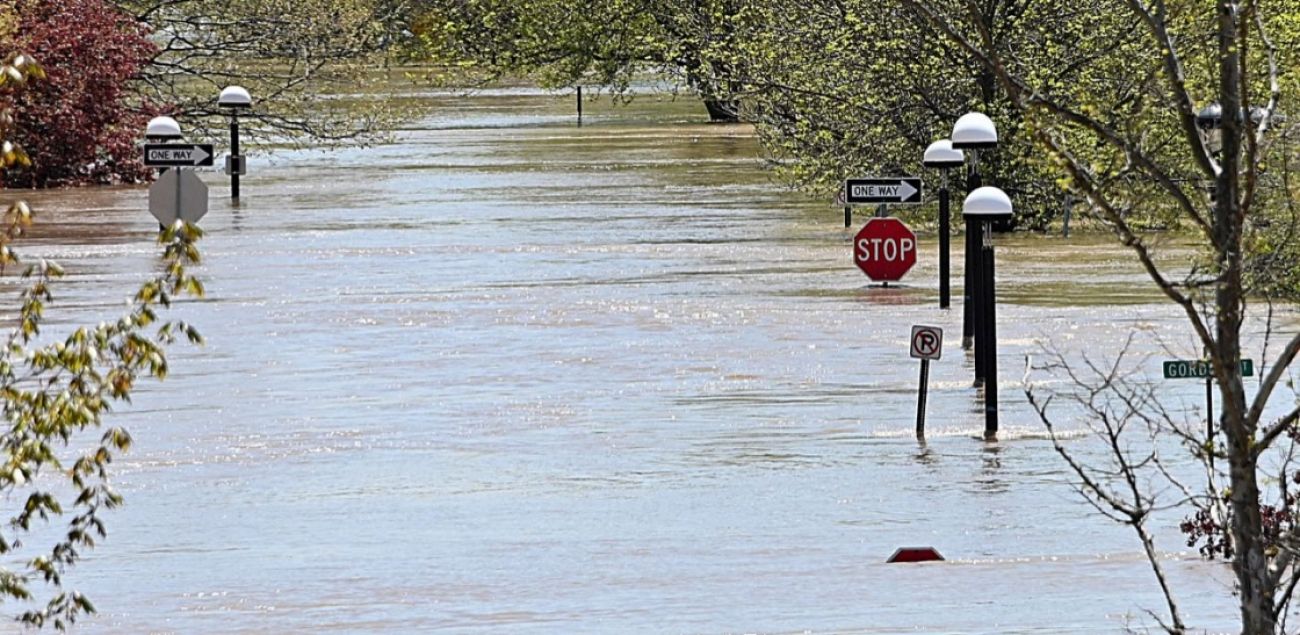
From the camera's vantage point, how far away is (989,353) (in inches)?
595

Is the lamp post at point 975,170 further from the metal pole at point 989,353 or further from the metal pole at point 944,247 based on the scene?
the metal pole at point 944,247

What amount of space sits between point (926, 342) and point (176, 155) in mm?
14117

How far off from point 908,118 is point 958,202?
1161 millimetres

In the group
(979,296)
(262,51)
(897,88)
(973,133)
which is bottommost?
(979,296)

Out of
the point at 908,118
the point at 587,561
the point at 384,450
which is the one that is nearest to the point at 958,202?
the point at 908,118

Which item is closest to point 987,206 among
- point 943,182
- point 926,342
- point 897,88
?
point 926,342

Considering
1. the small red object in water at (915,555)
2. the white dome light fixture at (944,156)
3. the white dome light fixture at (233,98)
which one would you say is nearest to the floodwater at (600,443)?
the small red object in water at (915,555)

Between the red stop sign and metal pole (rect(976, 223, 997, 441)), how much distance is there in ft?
25.6

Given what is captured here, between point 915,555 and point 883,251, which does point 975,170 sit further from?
point 915,555

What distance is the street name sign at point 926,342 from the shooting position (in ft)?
49.7

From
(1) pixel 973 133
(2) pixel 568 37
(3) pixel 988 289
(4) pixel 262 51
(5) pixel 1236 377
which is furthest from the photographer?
(2) pixel 568 37

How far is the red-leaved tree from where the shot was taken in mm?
38156

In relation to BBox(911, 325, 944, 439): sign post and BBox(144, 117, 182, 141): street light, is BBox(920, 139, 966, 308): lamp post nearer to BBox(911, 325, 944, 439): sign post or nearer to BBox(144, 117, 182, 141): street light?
BBox(911, 325, 944, 439): sign post

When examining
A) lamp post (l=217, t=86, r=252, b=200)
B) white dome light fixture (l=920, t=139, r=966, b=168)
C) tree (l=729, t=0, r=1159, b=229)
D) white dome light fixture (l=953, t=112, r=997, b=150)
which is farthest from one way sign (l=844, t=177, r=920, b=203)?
lamp post (l=217, t=86, r=252, b=200)
